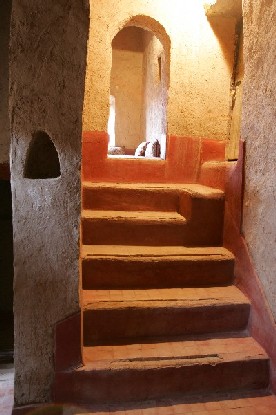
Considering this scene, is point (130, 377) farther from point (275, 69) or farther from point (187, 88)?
point (187, 88)

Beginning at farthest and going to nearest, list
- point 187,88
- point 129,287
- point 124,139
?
point 124,139, point 187,88, point 129,287

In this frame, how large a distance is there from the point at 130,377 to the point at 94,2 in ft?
13.7

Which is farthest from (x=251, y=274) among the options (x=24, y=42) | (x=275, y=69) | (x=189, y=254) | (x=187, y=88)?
(x=187, y=88)

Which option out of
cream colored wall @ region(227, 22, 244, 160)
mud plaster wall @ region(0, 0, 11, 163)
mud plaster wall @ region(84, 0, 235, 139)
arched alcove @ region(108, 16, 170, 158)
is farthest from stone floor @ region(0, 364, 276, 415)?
arched alcove @ region(108, 16, 170, 158)

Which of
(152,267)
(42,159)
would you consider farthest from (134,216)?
(42,159)

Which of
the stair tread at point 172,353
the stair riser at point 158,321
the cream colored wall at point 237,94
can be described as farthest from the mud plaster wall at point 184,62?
the stair tread at point 172,353

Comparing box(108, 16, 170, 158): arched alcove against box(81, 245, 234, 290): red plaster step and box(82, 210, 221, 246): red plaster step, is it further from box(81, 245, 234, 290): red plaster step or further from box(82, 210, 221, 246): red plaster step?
box(81, 245, 234, 290): red plaster step

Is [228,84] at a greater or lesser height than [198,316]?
greater

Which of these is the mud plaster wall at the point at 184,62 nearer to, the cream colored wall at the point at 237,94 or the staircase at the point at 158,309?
the cream colored wall at the point at 237,94

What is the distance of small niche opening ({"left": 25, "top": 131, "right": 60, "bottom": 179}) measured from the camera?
2.41m

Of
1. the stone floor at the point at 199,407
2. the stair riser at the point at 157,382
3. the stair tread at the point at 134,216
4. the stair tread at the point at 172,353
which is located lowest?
the stone floor at the point at 199,407

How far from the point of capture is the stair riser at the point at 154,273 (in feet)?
10.2

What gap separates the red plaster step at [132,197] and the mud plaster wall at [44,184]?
→ 1586 mm

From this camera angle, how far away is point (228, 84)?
4914mm
